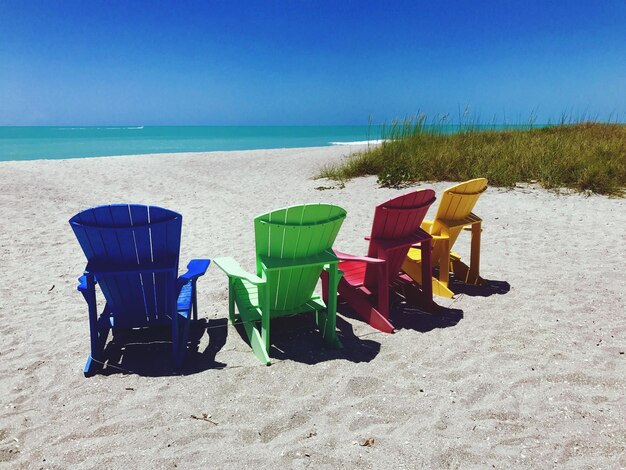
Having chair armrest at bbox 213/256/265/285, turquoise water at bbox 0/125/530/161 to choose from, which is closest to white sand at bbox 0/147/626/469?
chair armrest at bbox 213/256/265/285

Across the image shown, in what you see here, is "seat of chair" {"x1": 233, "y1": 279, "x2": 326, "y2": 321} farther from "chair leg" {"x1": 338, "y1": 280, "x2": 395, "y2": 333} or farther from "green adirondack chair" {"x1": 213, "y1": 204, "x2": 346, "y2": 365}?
"chair leg" {"x1": 338, "y1": 280, "x2": 395, "y2": 333}

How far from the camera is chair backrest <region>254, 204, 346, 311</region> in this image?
9.52 feet

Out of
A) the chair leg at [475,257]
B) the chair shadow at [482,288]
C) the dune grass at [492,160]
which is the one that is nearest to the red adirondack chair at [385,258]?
the chair shadow at [482,288]

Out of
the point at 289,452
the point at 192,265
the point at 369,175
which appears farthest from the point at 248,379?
the point at 369,175

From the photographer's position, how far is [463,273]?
4.58m

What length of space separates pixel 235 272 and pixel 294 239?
0.54 metres

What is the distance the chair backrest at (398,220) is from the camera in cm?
337

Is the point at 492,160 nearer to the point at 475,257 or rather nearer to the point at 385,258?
the point at 475,257

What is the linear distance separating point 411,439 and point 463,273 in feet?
8.68

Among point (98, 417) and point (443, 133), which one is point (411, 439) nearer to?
point (98, 417)

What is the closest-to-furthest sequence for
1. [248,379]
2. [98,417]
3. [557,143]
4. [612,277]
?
1. [98,417]
2. [248,379]
3. [612,277]
4. [557,143]

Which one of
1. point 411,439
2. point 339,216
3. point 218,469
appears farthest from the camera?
point 339,216

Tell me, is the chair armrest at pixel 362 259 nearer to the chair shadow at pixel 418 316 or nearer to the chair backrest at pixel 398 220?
the chair backrest at pixel 398 220

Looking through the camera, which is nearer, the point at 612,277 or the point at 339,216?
the point at 339,216
